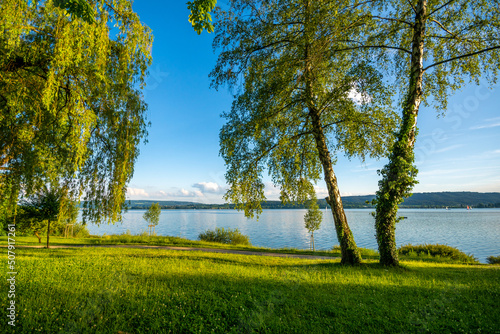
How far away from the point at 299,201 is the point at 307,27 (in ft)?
24.7

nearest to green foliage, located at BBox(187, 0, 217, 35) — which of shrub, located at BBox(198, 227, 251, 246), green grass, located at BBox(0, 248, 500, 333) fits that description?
green grass, located at BBox(0, 248, 500, 333)

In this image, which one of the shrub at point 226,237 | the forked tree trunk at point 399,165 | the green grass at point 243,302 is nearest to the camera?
the green grass at point 243,302

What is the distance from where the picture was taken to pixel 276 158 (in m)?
11.2

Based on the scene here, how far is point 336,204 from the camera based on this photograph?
407 inches

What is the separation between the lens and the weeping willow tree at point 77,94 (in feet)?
19.7

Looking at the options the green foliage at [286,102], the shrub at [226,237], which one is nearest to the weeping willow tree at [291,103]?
the green foliage at [286,102]

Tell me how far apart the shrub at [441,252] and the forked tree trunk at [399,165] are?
1132cm

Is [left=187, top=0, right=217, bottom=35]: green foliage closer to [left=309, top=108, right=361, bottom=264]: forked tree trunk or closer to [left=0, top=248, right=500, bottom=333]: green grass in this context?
[left=0, top=248, right=500, bottom=333]: green grass

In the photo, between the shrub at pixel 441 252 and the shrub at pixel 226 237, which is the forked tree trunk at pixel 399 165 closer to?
the shrub at pixel 441 252

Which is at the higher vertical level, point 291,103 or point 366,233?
point 291,103

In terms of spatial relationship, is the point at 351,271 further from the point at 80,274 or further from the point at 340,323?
the point at 80,274

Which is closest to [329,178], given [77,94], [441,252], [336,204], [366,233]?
[336,204]

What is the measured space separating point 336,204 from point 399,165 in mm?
2834

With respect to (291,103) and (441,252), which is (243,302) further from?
(441,252)
